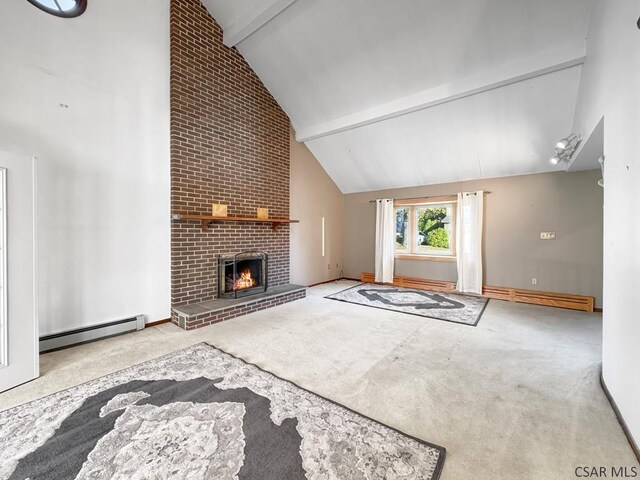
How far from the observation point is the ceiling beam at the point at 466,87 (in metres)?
3.05

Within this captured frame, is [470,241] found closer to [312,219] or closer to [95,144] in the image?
[312,219]

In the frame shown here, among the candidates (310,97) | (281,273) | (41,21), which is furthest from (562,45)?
(41,21)

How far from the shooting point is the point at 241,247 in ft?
14.9

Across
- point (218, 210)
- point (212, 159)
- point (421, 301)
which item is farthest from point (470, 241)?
point (212, 159)

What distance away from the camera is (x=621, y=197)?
181 centimetres

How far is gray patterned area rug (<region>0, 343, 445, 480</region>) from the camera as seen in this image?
139cm

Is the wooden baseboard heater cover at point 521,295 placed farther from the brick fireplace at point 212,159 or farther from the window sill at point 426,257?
the brick fireplace at point 212,159

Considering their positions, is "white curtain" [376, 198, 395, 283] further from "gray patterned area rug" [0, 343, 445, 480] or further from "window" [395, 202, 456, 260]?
"gray patterned area rug" [0, 343, 445, 480]

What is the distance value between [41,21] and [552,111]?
6.05 meters

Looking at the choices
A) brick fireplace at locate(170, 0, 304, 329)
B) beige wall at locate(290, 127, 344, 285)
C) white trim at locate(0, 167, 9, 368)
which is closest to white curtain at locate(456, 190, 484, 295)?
beige wall at locate(290, 127, 344, 285)

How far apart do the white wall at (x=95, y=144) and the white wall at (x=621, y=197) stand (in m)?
4.38

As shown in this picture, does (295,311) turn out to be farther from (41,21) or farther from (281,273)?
(41,21)

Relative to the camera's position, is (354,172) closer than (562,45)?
No

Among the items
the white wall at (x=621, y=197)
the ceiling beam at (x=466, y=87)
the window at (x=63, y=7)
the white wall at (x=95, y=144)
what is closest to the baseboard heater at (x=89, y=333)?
the white wall at (x=95, y=144)
